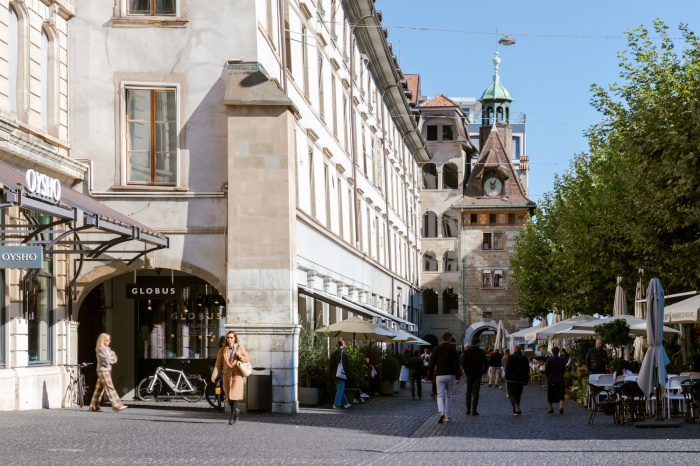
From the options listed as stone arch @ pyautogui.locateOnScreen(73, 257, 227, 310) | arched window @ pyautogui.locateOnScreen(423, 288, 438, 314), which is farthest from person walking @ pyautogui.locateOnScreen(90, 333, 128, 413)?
arched window @ pyautogui.locateOnScreen(423, 288, 438, 314)

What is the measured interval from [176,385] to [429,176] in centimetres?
5564

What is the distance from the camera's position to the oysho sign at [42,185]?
15.3m

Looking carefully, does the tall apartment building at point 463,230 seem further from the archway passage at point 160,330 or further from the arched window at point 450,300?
the archway passage at point 160,330

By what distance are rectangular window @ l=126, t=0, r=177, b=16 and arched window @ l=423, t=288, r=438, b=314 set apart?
55.8 metres

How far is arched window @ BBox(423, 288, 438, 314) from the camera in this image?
76688 millimetres

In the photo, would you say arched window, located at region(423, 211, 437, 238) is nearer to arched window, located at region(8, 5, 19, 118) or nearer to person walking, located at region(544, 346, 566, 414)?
person walking, located at region(544, 346, 566, 414)

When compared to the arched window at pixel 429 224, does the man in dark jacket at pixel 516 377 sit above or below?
below

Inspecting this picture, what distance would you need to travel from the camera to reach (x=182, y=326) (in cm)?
2514

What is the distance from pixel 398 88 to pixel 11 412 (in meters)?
36.7

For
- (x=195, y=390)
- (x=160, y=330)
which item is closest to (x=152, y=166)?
(x=160, y=330)

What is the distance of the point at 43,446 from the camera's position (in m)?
13.0

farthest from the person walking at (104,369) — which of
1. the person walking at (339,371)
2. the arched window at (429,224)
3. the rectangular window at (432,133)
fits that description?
the rectangular window at (432,133)

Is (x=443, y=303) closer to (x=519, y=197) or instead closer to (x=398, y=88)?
(x=519, y=197)

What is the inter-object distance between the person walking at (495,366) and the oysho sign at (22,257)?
27.8 meters
